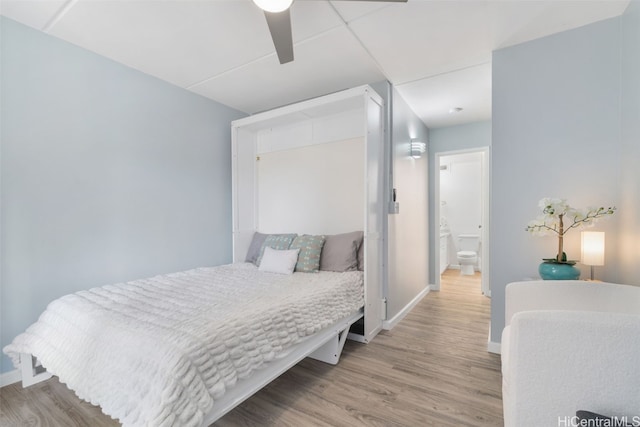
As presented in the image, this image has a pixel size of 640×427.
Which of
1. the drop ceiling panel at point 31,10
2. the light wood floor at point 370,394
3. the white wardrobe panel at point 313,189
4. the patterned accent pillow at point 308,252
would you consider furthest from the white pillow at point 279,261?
the drop ceiling panel at point 31,10

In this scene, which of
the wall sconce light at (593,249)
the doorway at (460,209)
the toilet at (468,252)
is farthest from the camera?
the doorway at (460,209)

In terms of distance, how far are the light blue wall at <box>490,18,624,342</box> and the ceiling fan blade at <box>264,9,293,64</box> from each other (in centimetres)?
182

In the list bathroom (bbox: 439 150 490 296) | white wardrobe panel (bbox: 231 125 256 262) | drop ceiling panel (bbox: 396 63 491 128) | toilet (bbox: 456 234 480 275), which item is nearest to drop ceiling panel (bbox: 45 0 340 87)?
white wardrobe panel (bbox: 231 125 256 262)

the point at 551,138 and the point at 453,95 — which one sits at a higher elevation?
the point at 453,95

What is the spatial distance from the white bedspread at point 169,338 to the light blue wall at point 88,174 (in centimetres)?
45

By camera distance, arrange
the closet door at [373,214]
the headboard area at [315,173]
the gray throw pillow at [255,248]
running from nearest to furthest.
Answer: the closet door at [373,214], the headboard area at [315,173], the gray throw pillow at [255,248]

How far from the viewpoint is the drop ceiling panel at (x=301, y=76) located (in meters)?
2.26

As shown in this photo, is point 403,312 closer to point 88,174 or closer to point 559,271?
point 559,271

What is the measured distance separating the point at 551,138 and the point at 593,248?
35.3 inches

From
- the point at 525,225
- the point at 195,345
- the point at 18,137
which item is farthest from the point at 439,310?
the point at 18,137

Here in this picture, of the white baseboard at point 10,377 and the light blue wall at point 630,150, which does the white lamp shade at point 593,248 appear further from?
the white baseboard at point 10,377

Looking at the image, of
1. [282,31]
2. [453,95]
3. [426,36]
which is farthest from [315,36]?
[453,95]

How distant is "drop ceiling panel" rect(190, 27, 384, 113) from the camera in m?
2.26

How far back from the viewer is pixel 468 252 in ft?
17.1
